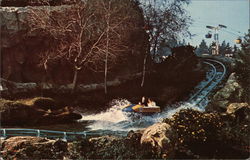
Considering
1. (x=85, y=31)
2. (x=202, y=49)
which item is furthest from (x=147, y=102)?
(x=85, y=31)

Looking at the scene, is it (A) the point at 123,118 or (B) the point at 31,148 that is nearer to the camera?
(B) the point at 31,148

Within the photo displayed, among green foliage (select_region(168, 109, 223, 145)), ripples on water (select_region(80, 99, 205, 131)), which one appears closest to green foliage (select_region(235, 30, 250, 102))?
green foliage (select_region(168, 109, 223, 145))

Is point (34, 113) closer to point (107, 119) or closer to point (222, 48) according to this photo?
point (107, 119)

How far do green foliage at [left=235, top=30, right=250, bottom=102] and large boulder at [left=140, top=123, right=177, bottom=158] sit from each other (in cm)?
246

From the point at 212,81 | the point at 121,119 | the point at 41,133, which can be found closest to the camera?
the point at 41,133

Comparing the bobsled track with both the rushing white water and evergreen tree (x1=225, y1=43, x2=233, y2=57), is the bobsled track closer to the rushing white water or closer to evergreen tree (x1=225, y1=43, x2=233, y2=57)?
the rushing white water

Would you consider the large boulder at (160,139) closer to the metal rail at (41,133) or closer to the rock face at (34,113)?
the metal rail at (41,133)

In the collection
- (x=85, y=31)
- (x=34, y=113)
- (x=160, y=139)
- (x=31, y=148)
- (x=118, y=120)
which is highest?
(x=85, y=31)

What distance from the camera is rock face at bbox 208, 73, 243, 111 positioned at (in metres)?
8.23

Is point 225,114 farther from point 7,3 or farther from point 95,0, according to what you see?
point 7,3

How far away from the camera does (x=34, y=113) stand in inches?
307

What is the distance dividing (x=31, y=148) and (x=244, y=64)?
583 cm

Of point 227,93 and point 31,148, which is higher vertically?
point 227,93

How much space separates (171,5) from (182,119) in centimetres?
296
